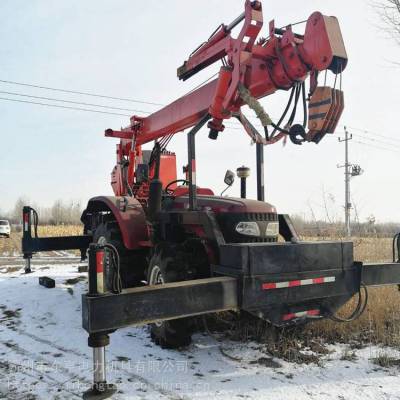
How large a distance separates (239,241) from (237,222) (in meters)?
0.17

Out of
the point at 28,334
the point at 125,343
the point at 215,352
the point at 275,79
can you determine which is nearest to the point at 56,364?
the point at 125,343

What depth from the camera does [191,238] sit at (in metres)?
4.05

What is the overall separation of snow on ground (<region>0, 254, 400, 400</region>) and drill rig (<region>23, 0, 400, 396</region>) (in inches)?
13.5

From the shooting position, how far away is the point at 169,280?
11.8 feet

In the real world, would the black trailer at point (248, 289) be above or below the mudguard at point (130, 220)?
below

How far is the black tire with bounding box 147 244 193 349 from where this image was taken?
3641 mm

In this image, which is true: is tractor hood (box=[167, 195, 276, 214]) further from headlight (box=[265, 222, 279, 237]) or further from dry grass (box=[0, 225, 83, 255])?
dry grass (box=[0, 225, 83, 255])

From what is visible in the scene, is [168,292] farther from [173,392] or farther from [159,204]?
[159,204]

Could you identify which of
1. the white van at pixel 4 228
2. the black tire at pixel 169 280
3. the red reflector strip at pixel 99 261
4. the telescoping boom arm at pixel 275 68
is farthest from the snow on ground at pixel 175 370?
the white van at pixel 4 228

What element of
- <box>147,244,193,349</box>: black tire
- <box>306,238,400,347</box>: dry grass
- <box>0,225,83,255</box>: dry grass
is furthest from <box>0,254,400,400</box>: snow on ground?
<box>0,225,83,255</box>: dry grass

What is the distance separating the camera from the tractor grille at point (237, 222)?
3.72 meters

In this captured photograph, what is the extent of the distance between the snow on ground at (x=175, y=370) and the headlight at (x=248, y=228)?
1119 mm

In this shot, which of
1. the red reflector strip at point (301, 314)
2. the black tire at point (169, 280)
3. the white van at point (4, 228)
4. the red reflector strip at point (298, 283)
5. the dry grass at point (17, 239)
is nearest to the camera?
the red reflector strip at point (298, 283)

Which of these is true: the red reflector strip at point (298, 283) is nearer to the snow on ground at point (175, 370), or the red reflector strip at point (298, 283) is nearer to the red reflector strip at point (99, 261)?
the snow on ground at point (175, 370)
